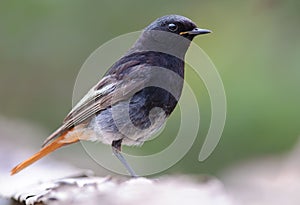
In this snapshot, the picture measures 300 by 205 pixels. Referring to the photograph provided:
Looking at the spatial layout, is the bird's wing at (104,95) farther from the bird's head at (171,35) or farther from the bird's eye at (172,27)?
the bird's eye at (172,27)

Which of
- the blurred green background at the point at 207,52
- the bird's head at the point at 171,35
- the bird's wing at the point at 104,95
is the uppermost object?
the bird's head at the point at 171,35

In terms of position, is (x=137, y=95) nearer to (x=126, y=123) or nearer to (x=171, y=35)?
(x=126, y=123)

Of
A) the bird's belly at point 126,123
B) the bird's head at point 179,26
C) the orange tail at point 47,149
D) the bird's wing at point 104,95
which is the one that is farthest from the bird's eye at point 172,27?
the orange tail at point 47,149

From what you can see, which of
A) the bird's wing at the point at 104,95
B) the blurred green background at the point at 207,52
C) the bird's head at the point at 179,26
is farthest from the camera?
the blurred green background at the point at 207,52

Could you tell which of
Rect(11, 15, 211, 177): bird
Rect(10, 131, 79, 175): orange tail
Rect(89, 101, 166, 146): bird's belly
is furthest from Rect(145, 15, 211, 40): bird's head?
Rect(10, 131, 79, 175): orange tail

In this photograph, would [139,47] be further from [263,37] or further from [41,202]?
[263,37]

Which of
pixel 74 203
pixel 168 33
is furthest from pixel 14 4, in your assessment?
pixel 74 203
